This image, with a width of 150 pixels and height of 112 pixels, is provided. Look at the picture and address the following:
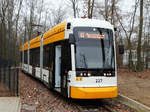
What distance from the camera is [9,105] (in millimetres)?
7812

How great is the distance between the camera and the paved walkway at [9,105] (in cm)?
723

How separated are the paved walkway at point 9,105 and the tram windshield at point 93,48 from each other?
2.64 metres

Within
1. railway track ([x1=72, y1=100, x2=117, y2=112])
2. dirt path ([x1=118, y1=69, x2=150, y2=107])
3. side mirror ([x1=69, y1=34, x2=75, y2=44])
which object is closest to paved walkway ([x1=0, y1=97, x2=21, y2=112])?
railway track ([x1=72, y1=100, x2=117, y2=112])

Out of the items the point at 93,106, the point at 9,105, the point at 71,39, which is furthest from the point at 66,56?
the point at 9,105

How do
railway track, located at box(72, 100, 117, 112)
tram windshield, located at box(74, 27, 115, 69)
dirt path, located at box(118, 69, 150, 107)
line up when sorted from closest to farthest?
railway track, located at box(72, 100, 117, 112), tram windshield, located at box(74, 27, 115, 69), dirt path, located at box(118, 69, 150, 107)

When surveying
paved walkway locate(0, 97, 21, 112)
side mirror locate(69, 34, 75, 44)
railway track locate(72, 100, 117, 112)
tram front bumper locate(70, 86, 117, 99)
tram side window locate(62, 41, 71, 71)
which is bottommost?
railway track locate(72, 100, 117, 112)

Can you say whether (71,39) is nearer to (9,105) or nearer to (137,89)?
(9,105)

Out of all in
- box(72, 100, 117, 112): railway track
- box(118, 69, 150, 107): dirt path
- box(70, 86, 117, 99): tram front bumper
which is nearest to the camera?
box(70, 86, 117, 99): tram front bumper

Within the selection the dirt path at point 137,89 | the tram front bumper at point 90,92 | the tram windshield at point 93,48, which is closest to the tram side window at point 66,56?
the tram windshield at point 93,48

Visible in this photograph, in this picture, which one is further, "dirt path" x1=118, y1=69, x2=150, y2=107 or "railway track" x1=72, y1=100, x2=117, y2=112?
"dirt path" x1=118, y1=69, x2=150, y2=107

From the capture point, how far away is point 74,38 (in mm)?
8172

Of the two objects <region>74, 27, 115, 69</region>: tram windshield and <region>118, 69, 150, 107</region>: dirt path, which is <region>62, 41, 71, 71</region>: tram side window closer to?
<region>74, 27, 115, 69</region>: tram windshield

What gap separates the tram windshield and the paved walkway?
104 inches

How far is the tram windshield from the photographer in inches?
317
